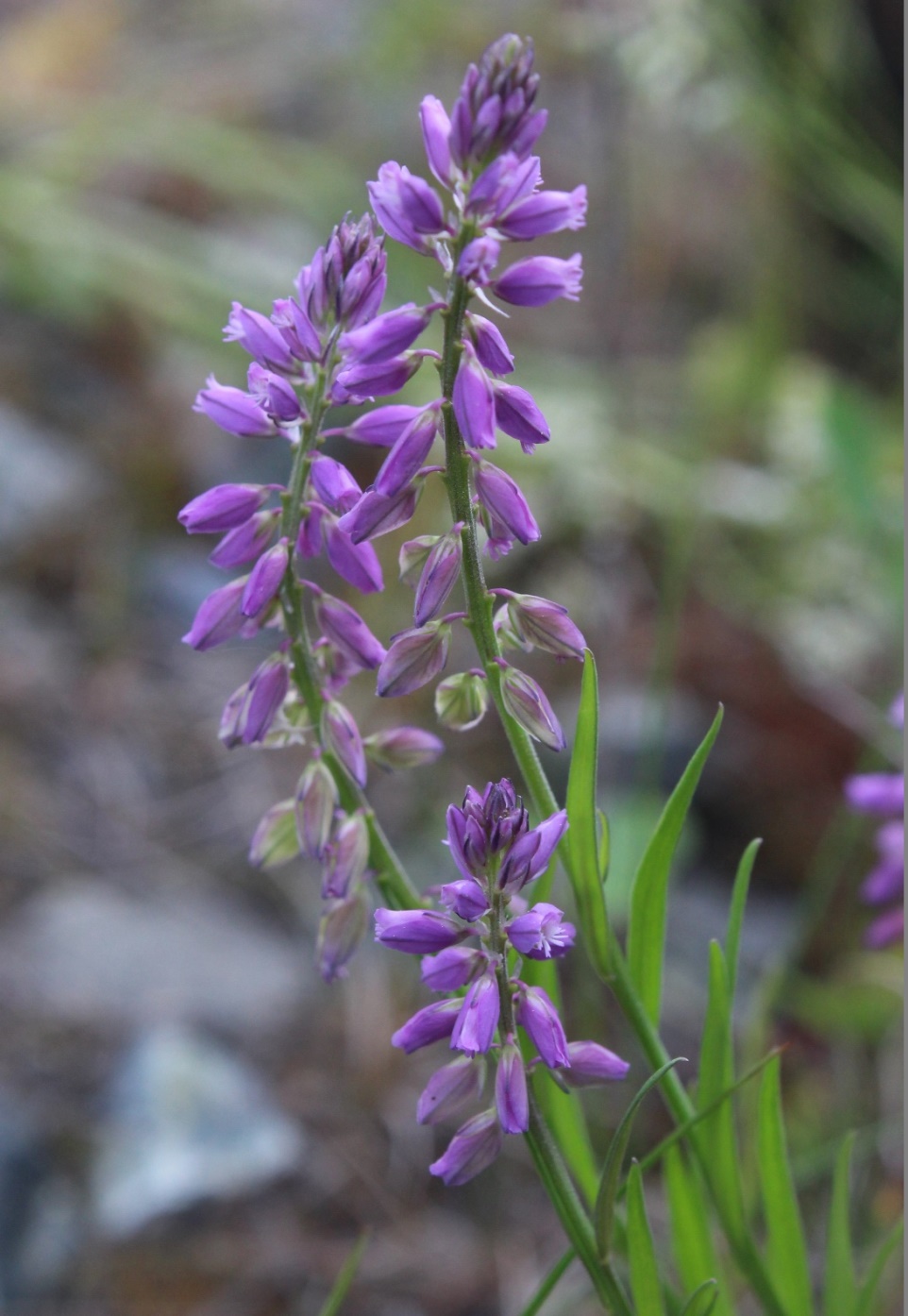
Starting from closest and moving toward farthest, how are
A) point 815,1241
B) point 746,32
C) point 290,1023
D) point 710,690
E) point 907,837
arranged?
point 907,837
point 815,1241
point 290,1023
point 710,690
point 746,32

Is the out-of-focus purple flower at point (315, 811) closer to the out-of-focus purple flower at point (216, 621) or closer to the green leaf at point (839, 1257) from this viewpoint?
the out-of-focus purple flower at point (216, 621)

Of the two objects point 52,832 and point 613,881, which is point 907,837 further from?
point 52,832

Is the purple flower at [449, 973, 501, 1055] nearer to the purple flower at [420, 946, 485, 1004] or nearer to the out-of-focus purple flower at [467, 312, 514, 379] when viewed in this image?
the purple flower at [420, 946, 485, 1004]

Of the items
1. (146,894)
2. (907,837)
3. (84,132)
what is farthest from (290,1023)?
(84,132)

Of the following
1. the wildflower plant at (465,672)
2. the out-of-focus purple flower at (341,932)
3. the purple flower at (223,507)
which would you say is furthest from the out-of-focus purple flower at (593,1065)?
the purple flower at (223,507)

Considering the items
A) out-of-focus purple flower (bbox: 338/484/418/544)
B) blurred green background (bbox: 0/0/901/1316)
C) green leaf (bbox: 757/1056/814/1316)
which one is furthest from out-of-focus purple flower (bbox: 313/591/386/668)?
blurred green background (bbox: 0/0/901/1316)

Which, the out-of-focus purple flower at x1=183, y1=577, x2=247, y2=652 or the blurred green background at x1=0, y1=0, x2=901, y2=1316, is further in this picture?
the blurred green background at x1=0, y1=0, x2=901, y2=1316

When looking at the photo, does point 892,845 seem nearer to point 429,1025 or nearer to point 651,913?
point 651,913
